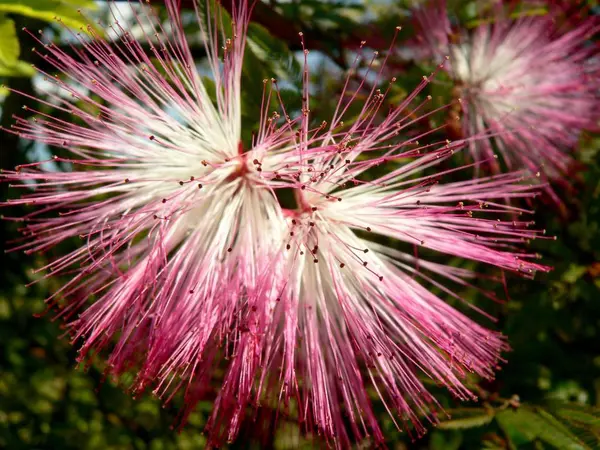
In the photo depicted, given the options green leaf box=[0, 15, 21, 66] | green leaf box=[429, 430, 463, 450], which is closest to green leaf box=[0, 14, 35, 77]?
green leaf box=[0, 15, 21, 66]

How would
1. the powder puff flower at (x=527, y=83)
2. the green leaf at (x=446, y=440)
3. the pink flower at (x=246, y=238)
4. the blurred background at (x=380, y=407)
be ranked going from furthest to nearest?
1. the powder puff flower at (x=527, y=83)
2. the green leaf at (x=446, y=440)
3. the blurred background at (x=380, y=407)
4. the pink flower at (x=246, y=238)

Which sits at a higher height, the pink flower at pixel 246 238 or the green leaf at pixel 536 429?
the pink flower at pixel 246 238

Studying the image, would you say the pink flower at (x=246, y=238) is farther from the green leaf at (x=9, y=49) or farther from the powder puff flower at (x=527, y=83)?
the powder puff flower at (x=527, y=83)

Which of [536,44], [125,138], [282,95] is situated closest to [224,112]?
[282,95]

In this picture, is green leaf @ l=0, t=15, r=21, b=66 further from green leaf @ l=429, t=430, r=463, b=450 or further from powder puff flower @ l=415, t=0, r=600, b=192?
green leaf @ l=429, t=430, r=463, b=450

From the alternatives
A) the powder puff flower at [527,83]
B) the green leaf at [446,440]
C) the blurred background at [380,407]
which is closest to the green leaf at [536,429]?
the blurred background at [380,407]

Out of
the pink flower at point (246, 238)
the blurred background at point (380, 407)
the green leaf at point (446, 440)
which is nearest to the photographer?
the pink flower at point (246, 238)
